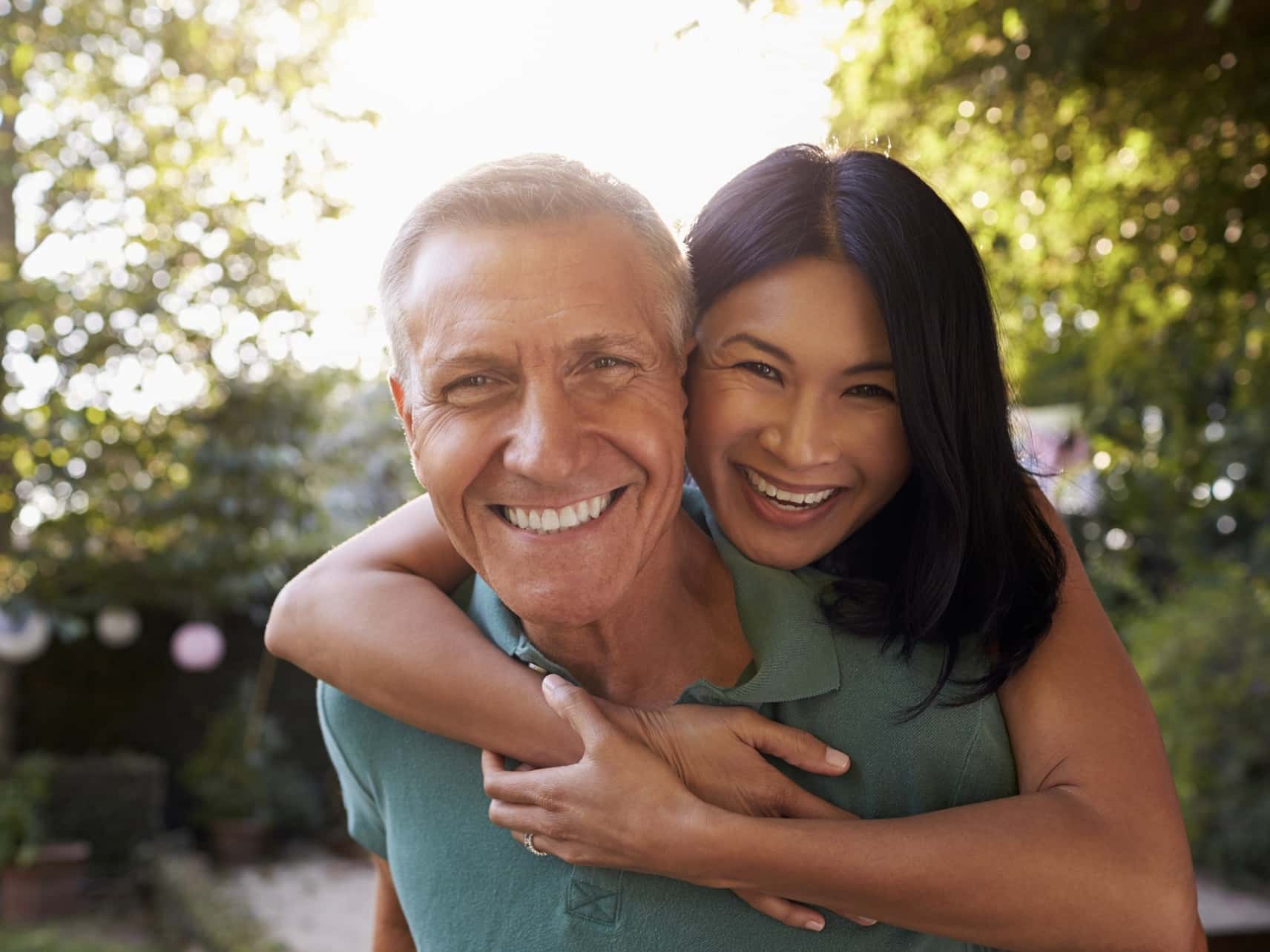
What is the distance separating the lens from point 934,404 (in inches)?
66.7

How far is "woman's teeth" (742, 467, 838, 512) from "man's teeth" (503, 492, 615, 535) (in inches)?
11.4

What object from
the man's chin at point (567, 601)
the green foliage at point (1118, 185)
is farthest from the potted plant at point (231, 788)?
the man's chin at point (567, 601)

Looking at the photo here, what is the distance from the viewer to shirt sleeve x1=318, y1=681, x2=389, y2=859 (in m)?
1.92

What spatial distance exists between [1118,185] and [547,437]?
12.4 feet

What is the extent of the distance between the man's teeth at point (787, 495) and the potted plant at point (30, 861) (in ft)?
34.3

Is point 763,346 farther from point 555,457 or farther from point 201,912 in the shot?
point 201,912

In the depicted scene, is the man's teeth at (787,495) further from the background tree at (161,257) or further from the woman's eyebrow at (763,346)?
the background tree at (161,257)

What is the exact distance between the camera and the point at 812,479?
1.75 metres

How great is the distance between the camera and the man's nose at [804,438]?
5.62 feet

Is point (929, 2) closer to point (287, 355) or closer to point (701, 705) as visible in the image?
point (701, 705)

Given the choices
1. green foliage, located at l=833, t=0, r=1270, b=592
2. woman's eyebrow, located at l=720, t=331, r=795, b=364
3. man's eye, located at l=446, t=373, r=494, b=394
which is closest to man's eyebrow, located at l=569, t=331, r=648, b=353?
man's eye, located at l=446, t=373, r=494, b=394

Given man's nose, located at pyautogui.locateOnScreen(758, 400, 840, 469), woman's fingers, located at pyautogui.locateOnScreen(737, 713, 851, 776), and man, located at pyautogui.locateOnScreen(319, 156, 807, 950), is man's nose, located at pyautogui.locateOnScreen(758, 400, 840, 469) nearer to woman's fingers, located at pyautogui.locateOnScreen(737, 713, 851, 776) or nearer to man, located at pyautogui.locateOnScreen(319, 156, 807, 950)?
man, located at pyautogui.locateOnScreen(319, 156, 807, 950)

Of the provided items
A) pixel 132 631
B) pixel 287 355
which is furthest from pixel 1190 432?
pixel 132 631

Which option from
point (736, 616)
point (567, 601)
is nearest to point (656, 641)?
point (736, 616)
